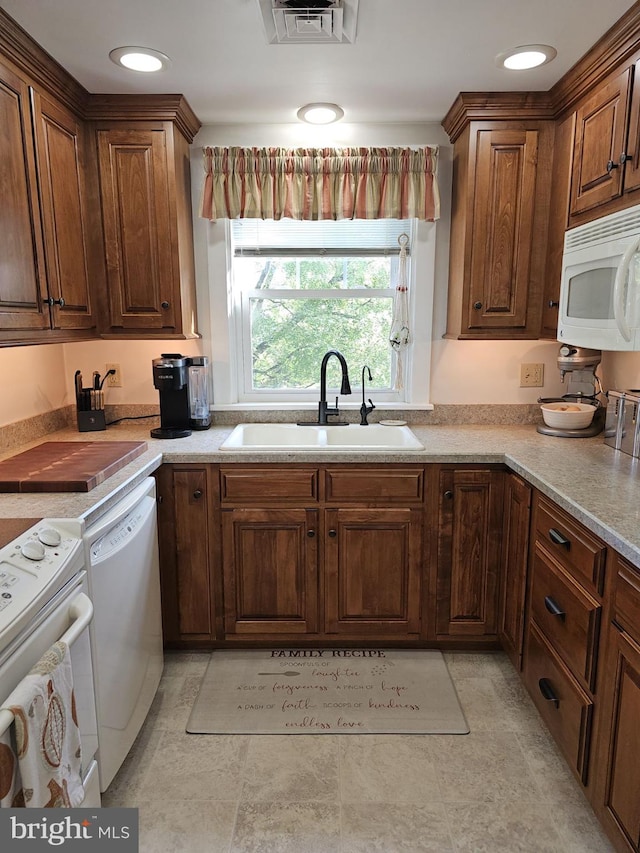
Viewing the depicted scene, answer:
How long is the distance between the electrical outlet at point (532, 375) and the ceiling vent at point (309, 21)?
163 centimetres

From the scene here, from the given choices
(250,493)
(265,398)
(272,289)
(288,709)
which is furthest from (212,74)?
(288,709)

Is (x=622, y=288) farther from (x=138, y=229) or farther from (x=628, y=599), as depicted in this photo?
(x=138, y=229)

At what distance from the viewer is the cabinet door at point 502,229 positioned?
2.37m

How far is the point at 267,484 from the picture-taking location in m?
2.31

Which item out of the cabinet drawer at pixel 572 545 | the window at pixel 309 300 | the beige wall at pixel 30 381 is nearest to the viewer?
the cabinet drawer at pixel 572 545

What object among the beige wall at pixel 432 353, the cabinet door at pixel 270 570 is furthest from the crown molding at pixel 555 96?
the cabinet door at pixel 270 570

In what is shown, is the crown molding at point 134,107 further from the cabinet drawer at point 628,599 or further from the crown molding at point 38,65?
the cabinet drawer at point 628,599

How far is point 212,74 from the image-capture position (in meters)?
2.11

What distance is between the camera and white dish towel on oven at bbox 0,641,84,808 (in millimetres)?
1055

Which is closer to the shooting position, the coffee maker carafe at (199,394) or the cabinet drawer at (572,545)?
the cabinet drawer at (572,545)

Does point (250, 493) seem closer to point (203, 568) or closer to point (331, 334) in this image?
point (203, 568)

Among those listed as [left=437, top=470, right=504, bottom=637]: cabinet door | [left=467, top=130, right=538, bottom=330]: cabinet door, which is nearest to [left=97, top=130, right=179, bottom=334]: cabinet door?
[left=467, top=130, right=538, bottom=330]: cabinet door

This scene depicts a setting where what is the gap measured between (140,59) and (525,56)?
1360 millimetres

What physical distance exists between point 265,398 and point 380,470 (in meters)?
0.86
